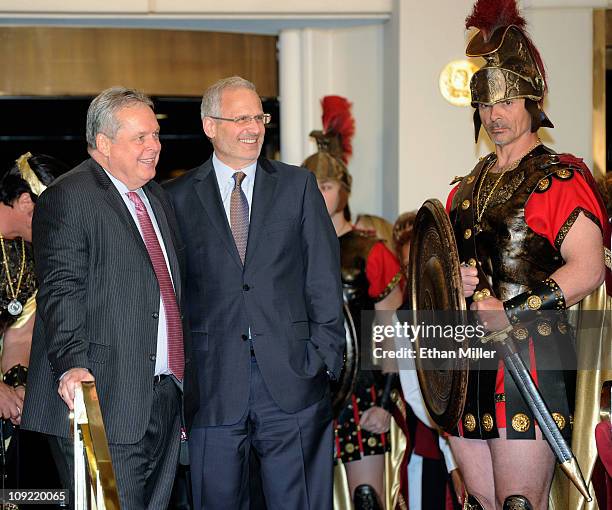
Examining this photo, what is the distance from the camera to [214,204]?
3406 millimetres

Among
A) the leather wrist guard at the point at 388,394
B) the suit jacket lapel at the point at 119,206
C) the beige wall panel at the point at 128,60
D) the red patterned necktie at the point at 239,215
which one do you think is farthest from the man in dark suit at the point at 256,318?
the beige wall panel at the point at 128,60

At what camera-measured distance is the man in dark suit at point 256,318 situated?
332 cm

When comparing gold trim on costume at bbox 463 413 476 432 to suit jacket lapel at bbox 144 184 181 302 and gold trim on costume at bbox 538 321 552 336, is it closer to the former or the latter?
gold trim on costume at bbox 538 321 552 336

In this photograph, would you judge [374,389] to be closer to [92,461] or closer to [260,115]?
[260,115]

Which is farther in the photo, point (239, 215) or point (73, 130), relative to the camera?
point (73, 130)

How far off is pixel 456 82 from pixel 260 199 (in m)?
2.13

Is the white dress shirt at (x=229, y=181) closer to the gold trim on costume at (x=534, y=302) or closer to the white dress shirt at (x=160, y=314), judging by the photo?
the white dress shirt at (x=160, y=314)

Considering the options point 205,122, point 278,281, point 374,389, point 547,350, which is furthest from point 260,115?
point 374,389

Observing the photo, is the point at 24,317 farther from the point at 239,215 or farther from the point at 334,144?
the point at 334,144

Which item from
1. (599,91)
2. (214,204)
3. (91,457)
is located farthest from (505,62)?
(599,91)

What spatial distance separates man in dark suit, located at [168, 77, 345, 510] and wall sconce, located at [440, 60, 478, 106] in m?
1.97

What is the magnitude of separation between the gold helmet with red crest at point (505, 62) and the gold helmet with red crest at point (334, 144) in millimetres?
1119

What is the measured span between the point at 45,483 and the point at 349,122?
2.20 m

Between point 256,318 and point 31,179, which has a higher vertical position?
point 31,179
